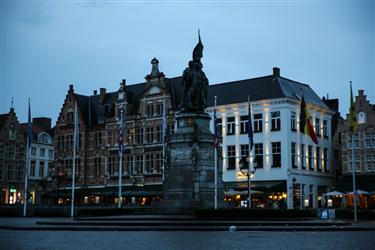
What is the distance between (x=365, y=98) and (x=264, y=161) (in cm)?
1285

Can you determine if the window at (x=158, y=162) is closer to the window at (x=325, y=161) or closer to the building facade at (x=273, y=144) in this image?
the building facade at (x=273, y=144)

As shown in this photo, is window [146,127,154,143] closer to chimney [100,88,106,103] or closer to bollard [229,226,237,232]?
chimney [100,88,106,103]

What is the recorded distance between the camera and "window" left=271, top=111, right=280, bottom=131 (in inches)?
2345

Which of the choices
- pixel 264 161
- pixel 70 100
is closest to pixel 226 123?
pixel 264 161

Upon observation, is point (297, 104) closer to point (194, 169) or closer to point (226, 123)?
point (226, 123)

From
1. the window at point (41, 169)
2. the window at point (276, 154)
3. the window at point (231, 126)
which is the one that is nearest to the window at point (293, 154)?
the window at point (276, 154)

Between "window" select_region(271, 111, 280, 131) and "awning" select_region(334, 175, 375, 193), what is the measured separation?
8538 millimetres

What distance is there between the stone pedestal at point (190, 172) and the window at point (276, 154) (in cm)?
2427

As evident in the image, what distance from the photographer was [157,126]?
66938mm

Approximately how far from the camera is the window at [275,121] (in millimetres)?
59562

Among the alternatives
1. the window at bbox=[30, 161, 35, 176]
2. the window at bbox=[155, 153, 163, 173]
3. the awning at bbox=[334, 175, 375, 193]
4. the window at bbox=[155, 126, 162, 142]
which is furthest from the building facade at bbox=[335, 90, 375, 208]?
the window at bbox=[30, 161, 35, 176]

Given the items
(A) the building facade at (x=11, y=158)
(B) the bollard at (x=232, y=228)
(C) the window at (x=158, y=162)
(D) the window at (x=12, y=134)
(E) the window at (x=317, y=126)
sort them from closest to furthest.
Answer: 1. (B) the bollard at (x=232, y=228)
2. (E) the window at (x=317, y=126)
3. (C) the window at (x=158, y=162)
4. (A) the building facade at (x=11, y=158)
5. (D) the window at (x=12, y=134)

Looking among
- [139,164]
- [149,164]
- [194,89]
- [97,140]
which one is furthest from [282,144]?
[97,140]

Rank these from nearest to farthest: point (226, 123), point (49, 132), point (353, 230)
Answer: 1. point (353, 230)
2. point (226, 123)
3. point (49, 132)
